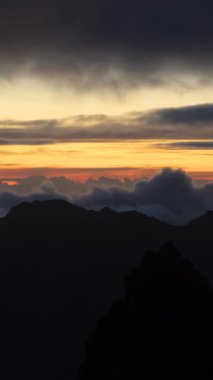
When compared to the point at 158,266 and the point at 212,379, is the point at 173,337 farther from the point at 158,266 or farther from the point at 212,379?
the point at 158,266

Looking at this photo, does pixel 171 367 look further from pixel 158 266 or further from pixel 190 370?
pixel 158 266

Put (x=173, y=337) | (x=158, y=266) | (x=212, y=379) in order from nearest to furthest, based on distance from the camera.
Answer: (x=212, y=379), (x=173, y=337), (x=158, y=266)

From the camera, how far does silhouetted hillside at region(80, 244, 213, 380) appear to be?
226 ft

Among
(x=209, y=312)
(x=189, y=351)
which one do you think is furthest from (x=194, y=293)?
(x=189, y=351)

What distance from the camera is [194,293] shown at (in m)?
77.0

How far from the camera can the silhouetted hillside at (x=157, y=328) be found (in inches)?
2717

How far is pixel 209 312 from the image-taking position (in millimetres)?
73500

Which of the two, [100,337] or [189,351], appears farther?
[100,337]

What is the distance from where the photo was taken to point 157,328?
238 feet

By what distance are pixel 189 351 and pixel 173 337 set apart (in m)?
2.07

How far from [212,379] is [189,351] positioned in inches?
157

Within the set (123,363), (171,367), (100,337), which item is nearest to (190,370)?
(171,367)

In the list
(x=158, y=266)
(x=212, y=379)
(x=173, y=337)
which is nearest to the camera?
(x=212, y=379)

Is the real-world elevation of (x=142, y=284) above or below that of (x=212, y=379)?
above
